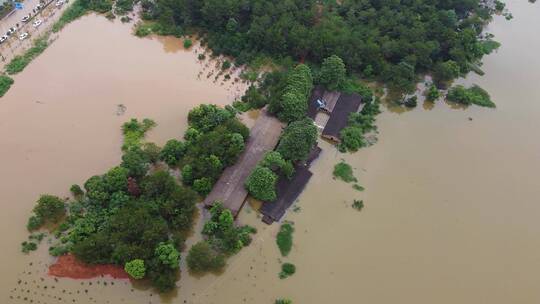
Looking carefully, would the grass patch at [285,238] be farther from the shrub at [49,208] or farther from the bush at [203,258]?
the shrub at [49,208]

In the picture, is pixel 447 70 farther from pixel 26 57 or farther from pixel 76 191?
pixel 26 57

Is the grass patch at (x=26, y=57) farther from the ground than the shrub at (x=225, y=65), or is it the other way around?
the shrub at (x=225, y=65)

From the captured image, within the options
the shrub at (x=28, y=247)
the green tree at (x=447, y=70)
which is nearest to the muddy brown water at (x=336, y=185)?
the shrub at (x=28, y=247)

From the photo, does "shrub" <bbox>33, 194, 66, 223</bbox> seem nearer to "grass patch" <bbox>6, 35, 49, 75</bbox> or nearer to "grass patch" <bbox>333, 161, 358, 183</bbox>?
"grass patch" <bbox>6, 35, 49, 75</bbox>

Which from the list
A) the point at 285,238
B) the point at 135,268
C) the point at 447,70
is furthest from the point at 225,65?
the point at 135,268

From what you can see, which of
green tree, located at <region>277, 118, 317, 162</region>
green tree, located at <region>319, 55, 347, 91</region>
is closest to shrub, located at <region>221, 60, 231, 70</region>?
green tree, located at <region>319, 55, 347, 91</region>

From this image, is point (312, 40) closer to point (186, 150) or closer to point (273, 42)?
point (273, 42)
